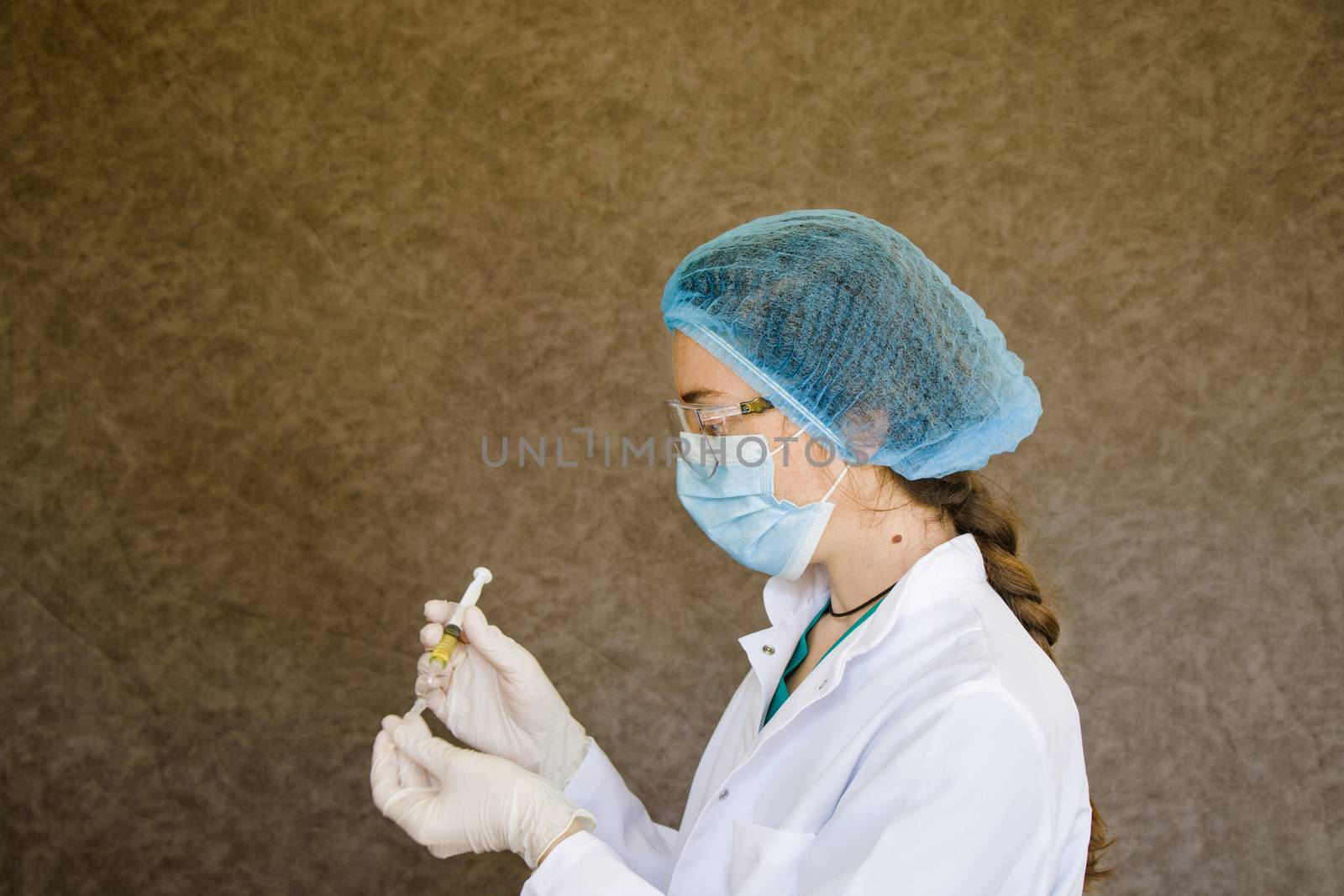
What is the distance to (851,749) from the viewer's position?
1134 mm

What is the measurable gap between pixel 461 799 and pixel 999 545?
2.63 ft

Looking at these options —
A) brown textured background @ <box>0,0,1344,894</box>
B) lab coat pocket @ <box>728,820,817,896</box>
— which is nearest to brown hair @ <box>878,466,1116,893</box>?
lab coat pocket @ <box>728,820,817,896</box>

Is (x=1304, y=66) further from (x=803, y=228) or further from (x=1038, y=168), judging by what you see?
(x=803, y=228)

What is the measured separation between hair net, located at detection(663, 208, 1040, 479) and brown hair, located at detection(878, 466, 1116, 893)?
2.1 inches

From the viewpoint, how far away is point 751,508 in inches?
54.6

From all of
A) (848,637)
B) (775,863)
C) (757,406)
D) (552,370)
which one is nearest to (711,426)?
(757,406)

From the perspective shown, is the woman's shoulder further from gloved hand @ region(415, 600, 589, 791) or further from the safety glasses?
gloved hand @ region(415, 600, 589, 791)

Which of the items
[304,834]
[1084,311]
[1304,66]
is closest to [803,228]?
[1084,311]

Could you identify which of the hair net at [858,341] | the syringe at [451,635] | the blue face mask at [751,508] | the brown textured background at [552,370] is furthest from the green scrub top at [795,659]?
the brown textured background at [552,370]

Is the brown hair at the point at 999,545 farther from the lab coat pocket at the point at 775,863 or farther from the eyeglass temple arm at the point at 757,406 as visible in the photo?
the lab coat pocket at the point at 775,863

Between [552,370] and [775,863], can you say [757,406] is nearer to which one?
[775,863]

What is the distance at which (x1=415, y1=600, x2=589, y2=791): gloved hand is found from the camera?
151 centimetres

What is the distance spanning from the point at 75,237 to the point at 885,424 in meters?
2.28

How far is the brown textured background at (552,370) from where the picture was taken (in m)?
2.54
